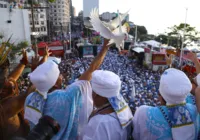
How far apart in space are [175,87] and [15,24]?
70.5 feet

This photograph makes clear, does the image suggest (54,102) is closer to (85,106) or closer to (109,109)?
(85,106)

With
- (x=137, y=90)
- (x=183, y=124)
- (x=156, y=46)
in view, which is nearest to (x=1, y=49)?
(x=183, y=124)

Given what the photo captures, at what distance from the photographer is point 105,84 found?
4.56 ft

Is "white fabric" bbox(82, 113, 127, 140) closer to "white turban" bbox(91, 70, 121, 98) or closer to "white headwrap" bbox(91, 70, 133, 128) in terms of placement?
"white headwrap" bbox(91, 70, 133, 128)

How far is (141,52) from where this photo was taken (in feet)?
56.0

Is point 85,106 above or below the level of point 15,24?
below

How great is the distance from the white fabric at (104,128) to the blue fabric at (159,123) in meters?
0.23

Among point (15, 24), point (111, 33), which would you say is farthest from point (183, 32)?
point (111, 33)

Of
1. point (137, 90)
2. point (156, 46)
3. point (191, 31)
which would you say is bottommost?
point (137, 90)

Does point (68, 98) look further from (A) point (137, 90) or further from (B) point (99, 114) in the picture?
(A) point (137, 90)

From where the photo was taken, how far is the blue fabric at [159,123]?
140cm

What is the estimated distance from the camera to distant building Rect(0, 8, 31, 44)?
18.2m

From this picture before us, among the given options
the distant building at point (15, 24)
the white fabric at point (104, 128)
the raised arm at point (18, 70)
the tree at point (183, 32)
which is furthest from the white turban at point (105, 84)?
the tree at point (183, 32)

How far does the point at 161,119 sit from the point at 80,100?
653mm
